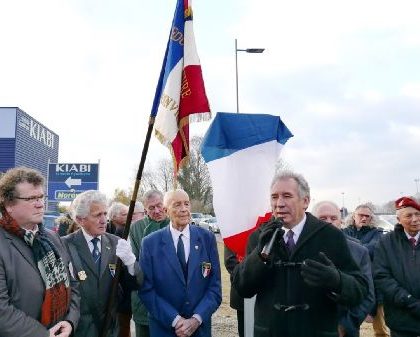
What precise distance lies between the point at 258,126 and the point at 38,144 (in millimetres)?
41558

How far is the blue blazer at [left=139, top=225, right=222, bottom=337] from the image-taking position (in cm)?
433

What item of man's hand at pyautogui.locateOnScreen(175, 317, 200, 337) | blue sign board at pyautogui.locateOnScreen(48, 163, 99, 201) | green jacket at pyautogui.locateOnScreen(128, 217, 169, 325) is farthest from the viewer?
blue sign board at pyautogui.locateOnScreen(48, 163, 99, 201)

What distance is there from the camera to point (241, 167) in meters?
5.09

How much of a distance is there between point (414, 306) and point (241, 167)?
2.09m

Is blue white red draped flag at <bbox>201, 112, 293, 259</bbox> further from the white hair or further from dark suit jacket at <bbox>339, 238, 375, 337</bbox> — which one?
dark suit jacket at <bbox>339, 238, 375, 337</bbox>

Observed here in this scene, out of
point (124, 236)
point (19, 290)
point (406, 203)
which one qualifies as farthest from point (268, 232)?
point (406, 203)

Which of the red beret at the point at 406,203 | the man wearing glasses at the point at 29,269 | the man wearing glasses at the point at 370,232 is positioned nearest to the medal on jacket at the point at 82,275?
the man wearing glasses at the point at 29,269

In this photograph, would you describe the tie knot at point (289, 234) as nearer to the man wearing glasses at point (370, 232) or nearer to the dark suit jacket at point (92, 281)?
the dark suit jacket at point (92, 281)

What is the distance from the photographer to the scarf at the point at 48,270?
128 inches

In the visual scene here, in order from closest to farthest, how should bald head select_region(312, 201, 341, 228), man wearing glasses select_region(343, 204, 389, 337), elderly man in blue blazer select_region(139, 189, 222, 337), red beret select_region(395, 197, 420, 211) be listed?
elderly man in blue blazer select_region(139, 189, 222, 337) → red beret select_region(395, 197, 420, 211) → bald head select_region(312, 201, 341, 228) → man wearing glasses select_region(343, 204, 389, 337)

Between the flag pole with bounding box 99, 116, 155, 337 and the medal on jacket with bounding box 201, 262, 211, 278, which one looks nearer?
the flag pole with bounding box 99, 116, 155, 337

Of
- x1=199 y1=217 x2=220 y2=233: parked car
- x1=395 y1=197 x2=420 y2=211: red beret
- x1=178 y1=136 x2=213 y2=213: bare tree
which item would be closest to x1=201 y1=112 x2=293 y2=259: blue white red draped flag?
x1=395 y1=197 x2=420 y2=211: red beret

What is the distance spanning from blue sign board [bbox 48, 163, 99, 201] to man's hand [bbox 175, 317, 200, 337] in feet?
52.1

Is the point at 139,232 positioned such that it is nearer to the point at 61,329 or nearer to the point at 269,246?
the point at 61,329
